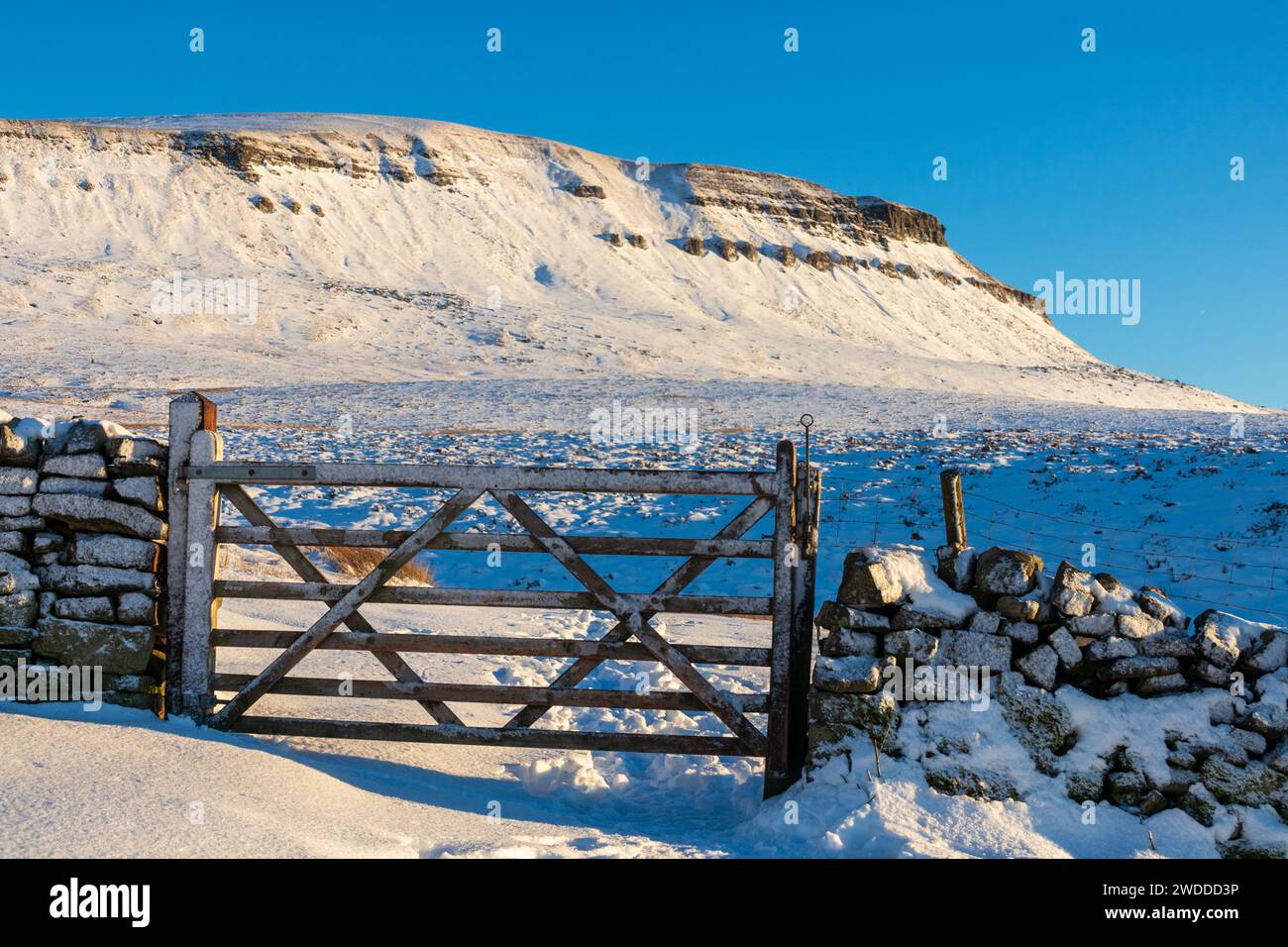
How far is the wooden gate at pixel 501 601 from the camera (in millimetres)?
5523

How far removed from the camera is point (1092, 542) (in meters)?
14.0

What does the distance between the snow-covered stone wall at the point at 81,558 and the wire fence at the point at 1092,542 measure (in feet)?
26.4

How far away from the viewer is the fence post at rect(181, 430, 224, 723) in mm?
5781

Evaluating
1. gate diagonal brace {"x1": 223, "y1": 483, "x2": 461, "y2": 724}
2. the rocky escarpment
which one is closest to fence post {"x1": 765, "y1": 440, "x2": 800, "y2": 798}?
gate diagonal brace {"x1": 223, "y1": 483, "x2": 461, "y2": 724}

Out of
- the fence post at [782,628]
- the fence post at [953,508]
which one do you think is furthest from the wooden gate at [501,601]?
the fence post at [953,508]

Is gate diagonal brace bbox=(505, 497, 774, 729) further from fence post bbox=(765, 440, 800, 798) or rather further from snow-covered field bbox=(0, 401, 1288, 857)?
snow-covered field bbox=(0, 401, 1288, 857)

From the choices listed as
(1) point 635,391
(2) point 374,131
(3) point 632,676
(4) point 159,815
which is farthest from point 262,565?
(2) point 374,131

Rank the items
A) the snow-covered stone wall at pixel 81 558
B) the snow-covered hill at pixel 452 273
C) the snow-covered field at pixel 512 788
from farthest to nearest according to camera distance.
A: the snow-covered hill at pixel 452 273
the snow-covered stone wall at pixel 81 558
the snow-covered field at pixel 512 788

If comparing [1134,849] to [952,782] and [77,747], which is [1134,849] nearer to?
[952,782]

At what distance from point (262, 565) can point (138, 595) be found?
6279 mm

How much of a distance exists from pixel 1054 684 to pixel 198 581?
4.92 m

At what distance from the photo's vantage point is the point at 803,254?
87750mm

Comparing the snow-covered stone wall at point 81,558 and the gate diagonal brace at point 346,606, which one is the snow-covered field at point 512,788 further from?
the snow-covered stone wall at point 81,558

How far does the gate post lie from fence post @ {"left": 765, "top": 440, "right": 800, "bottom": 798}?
3.28 meters
